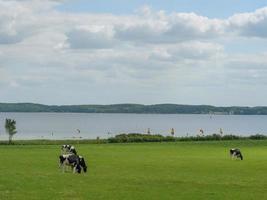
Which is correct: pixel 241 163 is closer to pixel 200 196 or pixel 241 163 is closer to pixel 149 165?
pixel 149 165

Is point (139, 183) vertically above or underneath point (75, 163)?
underneath

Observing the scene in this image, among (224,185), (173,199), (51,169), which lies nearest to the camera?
(173,199)

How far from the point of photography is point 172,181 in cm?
3002

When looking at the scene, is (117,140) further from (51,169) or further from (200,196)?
(200,196)

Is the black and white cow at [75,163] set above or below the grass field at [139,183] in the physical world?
above

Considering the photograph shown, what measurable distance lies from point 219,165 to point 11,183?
1988cm

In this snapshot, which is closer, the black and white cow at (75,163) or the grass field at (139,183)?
the grass field at (139,183)

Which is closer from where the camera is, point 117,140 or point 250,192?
point 250,192

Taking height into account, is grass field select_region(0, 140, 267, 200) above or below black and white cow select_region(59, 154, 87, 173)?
below

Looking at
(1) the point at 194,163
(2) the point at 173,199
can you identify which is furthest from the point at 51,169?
(2) the point at 173,199

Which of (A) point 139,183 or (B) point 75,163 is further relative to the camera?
(B) point 75,163

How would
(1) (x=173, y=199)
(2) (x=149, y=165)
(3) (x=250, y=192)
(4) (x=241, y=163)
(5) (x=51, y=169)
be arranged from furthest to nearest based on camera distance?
(4) (x=241, y=163) → (2) (x=149, y=165) → (5) (x=51, y=169) → (3) (x=250, y=192) → (1) (x=173, y=199)

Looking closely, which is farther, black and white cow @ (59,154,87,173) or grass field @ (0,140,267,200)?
black and white cow @ (59,154,87,173)

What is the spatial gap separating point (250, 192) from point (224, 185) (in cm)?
259
